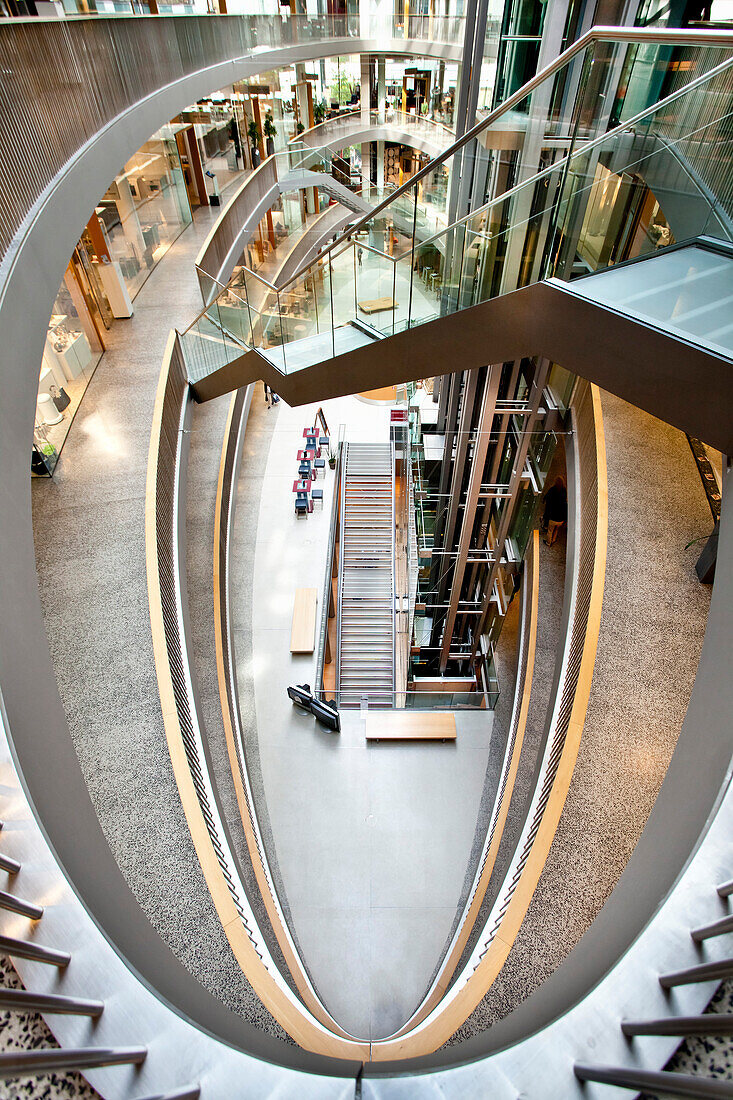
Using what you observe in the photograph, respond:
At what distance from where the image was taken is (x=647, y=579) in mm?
6078

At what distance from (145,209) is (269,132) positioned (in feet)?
32.3

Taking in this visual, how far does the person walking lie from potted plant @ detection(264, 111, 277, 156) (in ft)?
51.7

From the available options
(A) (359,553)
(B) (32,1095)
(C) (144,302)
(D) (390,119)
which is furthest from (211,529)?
(D) (390,119)

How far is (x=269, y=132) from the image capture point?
19.3 m

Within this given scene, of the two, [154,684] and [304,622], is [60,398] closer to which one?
[154,684]

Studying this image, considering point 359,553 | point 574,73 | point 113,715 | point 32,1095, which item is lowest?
point 359,553

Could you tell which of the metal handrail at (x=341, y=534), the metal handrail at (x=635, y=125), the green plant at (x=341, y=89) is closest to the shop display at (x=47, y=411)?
the metal handrail at (x=341, y=534)

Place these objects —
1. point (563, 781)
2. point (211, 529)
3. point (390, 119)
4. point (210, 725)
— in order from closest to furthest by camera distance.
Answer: point (563, 781) → point (210, 725) → point (211, 529) → point (390, 119)

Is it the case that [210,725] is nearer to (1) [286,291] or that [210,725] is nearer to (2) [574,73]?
(1) [286,291]

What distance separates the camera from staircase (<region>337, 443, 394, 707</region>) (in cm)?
1082

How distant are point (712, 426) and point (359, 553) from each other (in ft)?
32.8

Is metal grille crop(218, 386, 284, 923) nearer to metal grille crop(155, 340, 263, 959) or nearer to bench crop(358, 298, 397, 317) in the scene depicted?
metal grille crop(155, 340, 263, 959)

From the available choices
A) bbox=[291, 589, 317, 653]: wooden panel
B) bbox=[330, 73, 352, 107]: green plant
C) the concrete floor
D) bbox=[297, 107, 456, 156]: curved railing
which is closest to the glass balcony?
bbox=[291, 589, 317, 653]: wooden panel

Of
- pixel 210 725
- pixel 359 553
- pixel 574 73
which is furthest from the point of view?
pixel 359 553
